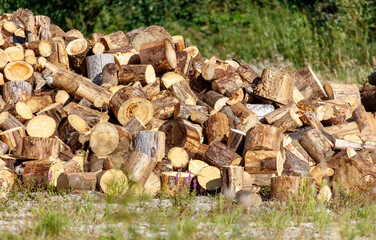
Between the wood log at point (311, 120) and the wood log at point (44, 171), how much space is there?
3.15 metres

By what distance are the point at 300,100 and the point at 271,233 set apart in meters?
3.57

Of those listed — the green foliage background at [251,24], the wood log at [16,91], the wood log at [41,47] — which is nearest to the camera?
the wood log at [16,91]

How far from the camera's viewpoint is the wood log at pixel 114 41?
23.8ft

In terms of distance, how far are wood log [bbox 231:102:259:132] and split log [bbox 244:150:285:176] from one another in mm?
706

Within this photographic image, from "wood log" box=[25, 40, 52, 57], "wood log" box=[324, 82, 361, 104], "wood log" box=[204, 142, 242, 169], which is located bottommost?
"wood log" box=[204, 142, 242, 169]

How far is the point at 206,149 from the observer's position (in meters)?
5.52

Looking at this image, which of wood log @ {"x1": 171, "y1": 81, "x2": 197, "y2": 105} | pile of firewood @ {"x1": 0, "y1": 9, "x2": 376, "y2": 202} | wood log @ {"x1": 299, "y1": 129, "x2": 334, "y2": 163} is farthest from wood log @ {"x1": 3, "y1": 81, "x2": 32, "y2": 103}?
wood log @ {"x1": 299, "y1": 129, "x2": 334, "y2": 163}

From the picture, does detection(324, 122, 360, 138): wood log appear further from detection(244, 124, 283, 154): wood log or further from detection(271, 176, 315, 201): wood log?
detection(271, 176, 315, 201): wood log

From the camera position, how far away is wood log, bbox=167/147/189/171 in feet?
17.9

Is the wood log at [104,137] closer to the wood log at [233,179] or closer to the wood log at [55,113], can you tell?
the wood log at [55,113]

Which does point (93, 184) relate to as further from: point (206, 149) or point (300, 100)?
point (300, 100)

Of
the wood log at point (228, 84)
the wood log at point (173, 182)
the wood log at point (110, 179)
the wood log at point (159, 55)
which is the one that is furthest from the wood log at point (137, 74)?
the wood log at point (110, 179)

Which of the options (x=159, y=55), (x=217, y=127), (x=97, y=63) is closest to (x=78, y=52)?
(x=97, y=63)

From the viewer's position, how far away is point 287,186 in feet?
15.5
